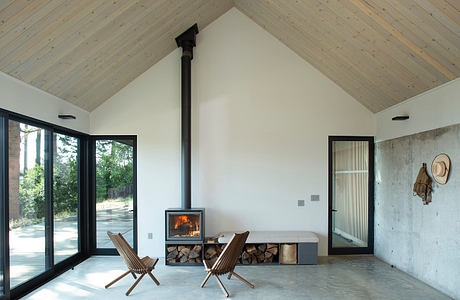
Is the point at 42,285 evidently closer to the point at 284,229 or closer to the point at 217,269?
the point at 217,269

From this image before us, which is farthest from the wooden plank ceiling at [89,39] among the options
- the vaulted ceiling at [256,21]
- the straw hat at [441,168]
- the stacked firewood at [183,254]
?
the straw hat at [441,168]

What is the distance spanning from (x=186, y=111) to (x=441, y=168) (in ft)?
14.1

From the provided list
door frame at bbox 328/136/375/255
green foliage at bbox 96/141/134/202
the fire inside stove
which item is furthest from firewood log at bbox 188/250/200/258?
door frame at bbox 328/136/375/255

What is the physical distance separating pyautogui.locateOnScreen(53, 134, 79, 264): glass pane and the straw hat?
6081mm

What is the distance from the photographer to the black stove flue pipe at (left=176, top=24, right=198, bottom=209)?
5.56 m

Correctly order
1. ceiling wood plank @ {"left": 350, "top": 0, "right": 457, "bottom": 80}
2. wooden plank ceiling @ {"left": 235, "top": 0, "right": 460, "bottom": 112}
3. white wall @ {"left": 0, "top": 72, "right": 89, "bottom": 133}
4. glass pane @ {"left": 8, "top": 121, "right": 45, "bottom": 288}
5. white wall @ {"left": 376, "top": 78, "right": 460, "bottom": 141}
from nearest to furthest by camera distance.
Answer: wooden plank ceiling @ {"left": 235, "top": 0, "right": 460, "bottom": 112}
white wall @ {"left": 0, "top": 72, "right": 89, "bottom": 133}
ceiling wood plank @ {"left": 350, "top": 0, "right": 457, "bottom": 80}
glass pane @ {"left": 8, "top": 121, "right": 45, "bottom": 288}
white wall @ {"left": 376, "top": 78, "right": 460, "bottom": 141}

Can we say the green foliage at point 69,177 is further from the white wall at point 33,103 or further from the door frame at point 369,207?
the door frame at point 369,207

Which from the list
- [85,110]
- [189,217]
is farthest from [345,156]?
[85,110]

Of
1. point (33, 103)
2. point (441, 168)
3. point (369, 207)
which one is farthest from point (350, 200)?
point (33, 103)

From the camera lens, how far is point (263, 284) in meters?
4.44

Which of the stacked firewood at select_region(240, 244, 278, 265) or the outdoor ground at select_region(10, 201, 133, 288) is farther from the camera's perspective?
the stacked firewood at select_region(240, 244, 278, 265)

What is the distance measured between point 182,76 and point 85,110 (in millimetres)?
2031

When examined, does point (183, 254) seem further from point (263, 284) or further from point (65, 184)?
point (65, 184)

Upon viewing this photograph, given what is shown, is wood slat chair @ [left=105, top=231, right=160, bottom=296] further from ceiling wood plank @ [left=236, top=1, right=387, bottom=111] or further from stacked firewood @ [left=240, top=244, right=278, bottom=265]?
ceiling wood plank @ [left=236, top=1, right=387, bottom=111]
